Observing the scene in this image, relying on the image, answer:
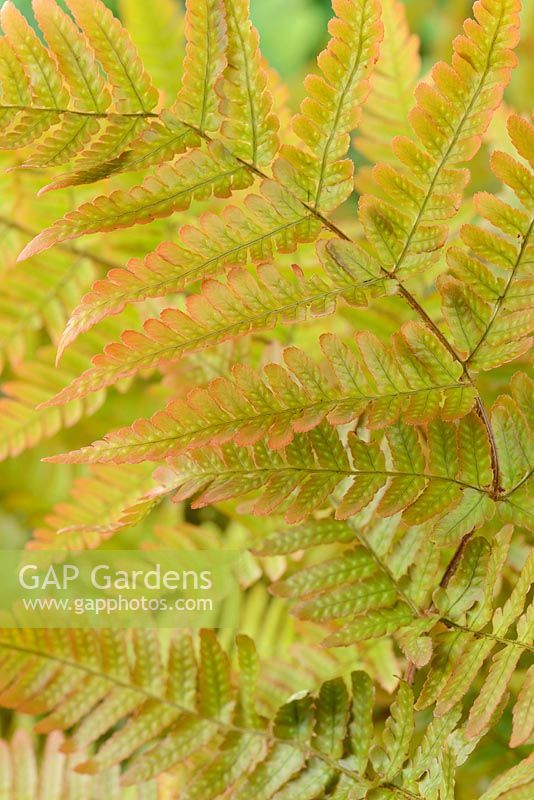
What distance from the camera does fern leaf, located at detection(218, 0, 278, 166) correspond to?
2.06 ft

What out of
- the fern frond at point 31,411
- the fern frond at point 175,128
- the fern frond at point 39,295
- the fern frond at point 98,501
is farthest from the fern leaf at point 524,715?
the fern frond at point 39,295

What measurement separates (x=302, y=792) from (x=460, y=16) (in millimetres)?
A: 1794

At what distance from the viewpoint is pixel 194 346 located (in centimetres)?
68

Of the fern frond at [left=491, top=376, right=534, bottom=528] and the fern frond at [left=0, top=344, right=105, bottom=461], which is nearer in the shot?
the fern frond at [left=491, top=376, right=534, bottom=528]

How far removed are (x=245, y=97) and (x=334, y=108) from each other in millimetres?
73

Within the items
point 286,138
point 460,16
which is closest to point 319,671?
point 286,138

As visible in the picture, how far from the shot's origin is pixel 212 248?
2.25 feet

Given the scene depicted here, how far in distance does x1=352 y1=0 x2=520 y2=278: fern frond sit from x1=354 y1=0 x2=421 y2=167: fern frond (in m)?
0.43

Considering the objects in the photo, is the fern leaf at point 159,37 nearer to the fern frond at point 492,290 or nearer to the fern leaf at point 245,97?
the fern leaf at point 245,97

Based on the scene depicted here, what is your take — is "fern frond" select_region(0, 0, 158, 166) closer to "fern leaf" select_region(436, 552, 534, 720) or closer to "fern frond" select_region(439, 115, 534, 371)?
"fern frond" select_region(439, 115, 534, 371)

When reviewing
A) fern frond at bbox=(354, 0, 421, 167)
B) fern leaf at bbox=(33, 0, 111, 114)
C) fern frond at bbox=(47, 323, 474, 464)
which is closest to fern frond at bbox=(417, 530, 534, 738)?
fern frond at bbox=(47, 323, 474, 464)

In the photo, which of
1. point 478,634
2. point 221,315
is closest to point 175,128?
point 221,315

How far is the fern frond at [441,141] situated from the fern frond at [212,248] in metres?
0.07

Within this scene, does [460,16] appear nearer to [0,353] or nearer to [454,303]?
[0,353]
